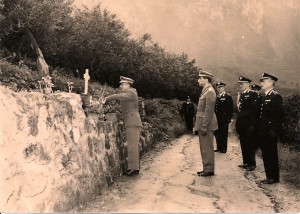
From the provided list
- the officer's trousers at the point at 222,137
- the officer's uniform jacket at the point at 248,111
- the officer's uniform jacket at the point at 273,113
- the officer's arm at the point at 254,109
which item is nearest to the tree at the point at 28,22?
the officer's uniform jacket at the point at 248,111

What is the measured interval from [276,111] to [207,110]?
1029 mm

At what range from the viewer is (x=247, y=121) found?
6.73 metres

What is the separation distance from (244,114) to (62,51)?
4.16 metres

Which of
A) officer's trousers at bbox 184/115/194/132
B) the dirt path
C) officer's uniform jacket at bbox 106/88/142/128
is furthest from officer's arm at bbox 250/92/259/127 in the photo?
officer's trousers at bbox 184/115/194/132

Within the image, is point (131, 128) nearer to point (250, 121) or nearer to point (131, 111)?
point (131, 111)

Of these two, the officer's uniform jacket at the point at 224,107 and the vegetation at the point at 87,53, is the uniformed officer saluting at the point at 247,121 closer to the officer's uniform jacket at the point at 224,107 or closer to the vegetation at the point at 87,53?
the vegetation at the point at 87,53

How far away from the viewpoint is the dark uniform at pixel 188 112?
1325cm

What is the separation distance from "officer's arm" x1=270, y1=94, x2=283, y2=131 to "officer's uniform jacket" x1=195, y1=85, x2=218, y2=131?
908 millimetres

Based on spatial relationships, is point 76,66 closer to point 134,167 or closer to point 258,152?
point 134,167

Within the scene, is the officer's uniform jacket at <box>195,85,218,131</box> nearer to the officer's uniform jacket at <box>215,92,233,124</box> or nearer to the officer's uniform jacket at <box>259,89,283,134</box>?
the officer's uniform jacket at <box>259,89,283,134</box>

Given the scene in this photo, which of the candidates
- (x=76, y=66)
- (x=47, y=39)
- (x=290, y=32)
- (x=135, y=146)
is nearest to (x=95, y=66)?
(x=76, y=66)

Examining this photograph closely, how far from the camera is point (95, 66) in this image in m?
7.83

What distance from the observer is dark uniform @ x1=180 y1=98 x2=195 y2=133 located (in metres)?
13.2

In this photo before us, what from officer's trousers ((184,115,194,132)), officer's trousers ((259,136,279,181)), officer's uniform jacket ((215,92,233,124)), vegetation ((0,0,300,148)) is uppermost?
vegetation ((0,0,300,148))
